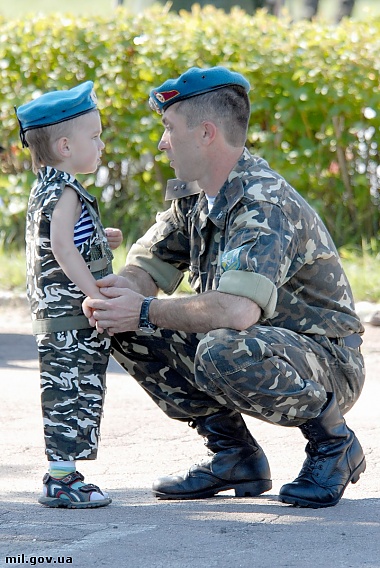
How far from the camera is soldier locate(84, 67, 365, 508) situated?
3184 millimetres

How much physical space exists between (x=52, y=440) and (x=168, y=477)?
1.51 ft

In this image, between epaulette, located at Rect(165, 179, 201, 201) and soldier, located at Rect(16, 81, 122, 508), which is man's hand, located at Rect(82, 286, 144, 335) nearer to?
soldier, located at Rect(16, 81, 122, 508)

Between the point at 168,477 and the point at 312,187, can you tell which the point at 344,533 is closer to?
the point at 168,477

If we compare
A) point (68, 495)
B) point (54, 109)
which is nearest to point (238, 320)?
point (68, 495)

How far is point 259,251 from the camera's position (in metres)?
3.16

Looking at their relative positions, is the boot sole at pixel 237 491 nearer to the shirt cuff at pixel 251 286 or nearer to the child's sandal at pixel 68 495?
the child's sandal at pixel 68 495

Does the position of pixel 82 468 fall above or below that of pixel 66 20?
below

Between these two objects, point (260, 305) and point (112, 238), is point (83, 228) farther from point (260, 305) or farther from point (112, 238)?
point (260, 305)

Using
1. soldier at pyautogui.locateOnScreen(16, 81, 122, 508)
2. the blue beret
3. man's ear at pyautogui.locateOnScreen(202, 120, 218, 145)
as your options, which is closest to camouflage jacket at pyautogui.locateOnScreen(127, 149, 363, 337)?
man's ear at pyautogui.locateOnScreen(202, 120, 218, 145)

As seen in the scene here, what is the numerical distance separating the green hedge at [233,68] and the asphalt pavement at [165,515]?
325 centimetres

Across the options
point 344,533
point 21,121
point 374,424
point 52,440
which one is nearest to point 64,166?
point 21,121

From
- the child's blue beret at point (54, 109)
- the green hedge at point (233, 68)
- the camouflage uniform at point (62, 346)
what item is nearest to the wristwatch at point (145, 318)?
the camouflage uniform at point (62, 346)

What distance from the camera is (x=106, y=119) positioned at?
812 cm

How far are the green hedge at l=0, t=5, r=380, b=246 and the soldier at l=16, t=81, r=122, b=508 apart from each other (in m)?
4.26
